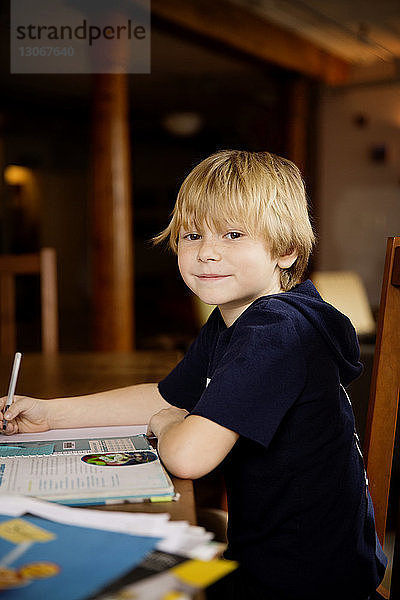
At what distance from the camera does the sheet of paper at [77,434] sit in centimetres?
96

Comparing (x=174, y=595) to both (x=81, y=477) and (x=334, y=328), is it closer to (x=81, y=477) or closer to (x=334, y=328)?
(x=81, y=477)

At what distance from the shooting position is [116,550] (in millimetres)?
539

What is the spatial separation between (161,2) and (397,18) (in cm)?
193

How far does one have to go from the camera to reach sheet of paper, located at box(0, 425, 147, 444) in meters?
0.96

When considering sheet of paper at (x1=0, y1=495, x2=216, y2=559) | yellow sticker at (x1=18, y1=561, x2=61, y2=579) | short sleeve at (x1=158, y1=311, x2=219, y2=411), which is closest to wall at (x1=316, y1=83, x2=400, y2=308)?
short sleeve at (x1=158, y1=311, x2=219, y2=411)

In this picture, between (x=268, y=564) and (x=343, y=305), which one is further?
(x=343, y=305)

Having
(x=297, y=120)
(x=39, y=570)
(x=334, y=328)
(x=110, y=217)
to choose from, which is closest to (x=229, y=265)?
(x=334, y=328)

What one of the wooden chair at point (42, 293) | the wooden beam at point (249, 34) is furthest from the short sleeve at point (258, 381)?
the wooden beam at point (249, 34)

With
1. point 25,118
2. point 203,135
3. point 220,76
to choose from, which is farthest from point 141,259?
point 220,76

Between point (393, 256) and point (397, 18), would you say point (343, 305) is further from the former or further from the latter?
point (393, 256)

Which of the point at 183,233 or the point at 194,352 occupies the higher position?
the point at 183,233

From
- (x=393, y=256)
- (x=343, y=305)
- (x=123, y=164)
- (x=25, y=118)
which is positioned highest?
(x=25, y=118)

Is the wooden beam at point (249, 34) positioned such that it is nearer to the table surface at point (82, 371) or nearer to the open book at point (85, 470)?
the table surface at point (82, 371)

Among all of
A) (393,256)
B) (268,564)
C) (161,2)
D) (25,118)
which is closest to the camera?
(268,564)
